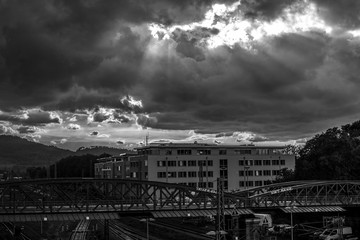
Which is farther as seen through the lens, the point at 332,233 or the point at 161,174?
the point at 161,174

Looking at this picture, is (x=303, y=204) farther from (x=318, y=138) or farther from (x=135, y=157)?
(x=135, y=157)

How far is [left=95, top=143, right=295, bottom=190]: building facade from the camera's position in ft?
461

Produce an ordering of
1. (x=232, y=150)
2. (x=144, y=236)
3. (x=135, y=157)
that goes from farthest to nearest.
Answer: (x=232, y=150)
(x=135, y=157)
(x=144, y=236)

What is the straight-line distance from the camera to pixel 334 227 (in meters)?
88.2

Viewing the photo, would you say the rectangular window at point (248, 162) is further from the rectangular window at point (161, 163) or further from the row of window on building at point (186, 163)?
the rectangular window at point (161, 163)

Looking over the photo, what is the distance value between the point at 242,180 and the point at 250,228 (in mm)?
74017

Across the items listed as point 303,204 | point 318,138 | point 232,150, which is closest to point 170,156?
point 232,150

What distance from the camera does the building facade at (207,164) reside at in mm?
140375

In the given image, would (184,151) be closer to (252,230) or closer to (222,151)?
(222,151)

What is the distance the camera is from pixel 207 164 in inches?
5773

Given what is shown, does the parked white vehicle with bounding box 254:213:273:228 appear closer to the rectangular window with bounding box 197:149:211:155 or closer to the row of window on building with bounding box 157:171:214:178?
the row of window on building with bounding box 157:171:214:178

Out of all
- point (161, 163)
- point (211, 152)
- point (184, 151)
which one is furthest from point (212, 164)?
point (161, 163)

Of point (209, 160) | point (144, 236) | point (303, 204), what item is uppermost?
point (209, 160)

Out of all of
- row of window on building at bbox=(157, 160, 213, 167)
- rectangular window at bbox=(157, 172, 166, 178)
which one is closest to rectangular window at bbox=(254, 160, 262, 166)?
row of window on building at bbox=(157, 160, 213, 167)
